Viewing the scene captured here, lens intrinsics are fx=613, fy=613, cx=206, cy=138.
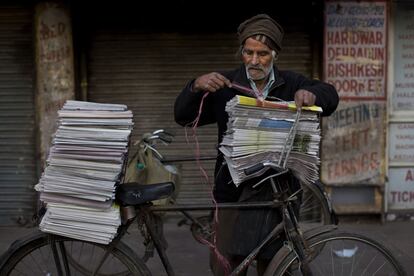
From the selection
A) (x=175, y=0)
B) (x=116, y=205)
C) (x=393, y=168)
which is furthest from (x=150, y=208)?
(x=393, y=168)

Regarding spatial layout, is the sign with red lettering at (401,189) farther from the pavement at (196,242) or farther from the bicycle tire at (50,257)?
the bicycle tire at (50,257)

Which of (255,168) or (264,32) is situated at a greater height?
(264,32)

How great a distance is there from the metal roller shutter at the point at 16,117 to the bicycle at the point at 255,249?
10.3ft

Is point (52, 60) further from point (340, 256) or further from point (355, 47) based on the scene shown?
point (340, 256)

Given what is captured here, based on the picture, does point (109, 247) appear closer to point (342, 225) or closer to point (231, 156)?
point (231, 156)

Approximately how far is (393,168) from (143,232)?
3.78m

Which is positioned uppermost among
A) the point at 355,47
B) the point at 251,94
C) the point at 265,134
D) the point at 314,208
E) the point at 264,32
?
the point at 355,47

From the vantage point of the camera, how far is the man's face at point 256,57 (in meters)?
3.12

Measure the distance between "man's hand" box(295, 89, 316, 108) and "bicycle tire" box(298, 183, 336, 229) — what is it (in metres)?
1.73

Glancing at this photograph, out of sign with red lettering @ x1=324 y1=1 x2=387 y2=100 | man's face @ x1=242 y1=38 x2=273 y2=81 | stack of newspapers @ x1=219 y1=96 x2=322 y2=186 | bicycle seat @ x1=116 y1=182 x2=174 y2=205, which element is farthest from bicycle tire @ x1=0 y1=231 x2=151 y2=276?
sign with red lettering @ x1=324 y1=1 x2=387 y2=100

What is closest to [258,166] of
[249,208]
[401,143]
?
[249,208]

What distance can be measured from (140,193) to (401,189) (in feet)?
13.4

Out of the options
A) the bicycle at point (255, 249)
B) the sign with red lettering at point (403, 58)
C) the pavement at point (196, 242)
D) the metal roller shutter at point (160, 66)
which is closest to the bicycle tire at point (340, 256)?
the bicycle at point (255, 249)

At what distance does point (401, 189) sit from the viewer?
6430mm
